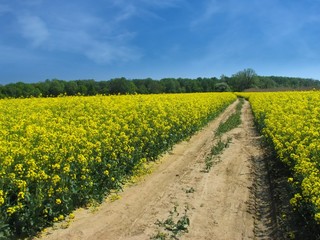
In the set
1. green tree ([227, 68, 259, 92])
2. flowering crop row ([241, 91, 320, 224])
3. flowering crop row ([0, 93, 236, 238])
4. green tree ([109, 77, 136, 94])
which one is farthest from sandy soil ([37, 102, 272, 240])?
green tree ([227, 68, 259, 92])

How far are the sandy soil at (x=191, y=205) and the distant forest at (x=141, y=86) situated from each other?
14.2m

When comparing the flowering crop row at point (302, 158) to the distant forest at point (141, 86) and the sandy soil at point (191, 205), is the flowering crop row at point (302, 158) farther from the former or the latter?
the distant forest at point (141, 86)

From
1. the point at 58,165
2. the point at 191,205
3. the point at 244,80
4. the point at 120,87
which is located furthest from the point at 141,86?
the point at 244,80

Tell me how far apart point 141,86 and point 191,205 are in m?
58.0

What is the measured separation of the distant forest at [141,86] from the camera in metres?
47.2

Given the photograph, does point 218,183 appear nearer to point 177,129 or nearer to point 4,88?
point 177,129

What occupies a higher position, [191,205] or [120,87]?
[120,87]

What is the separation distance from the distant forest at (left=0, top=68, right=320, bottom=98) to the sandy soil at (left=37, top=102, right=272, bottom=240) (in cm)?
1424

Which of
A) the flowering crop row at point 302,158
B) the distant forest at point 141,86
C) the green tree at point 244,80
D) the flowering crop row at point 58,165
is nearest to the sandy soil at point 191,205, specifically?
the flowering crop row at point 58,165

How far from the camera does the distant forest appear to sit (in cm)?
4722

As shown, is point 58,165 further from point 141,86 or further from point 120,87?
point 141,86

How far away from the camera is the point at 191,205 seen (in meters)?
8.63

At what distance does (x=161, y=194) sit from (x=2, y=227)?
4200mm

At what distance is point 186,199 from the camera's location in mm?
9039
